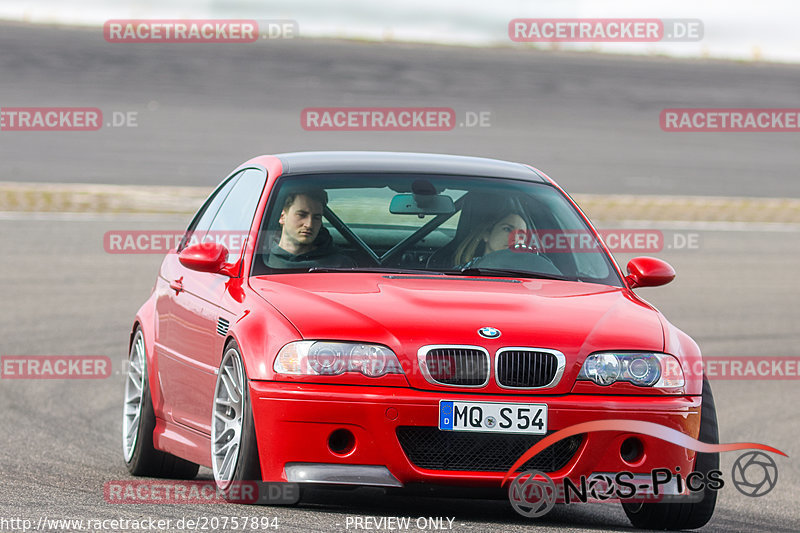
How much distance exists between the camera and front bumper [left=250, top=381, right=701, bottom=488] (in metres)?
5.20

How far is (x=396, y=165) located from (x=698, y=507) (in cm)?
218

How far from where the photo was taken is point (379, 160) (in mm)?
7004

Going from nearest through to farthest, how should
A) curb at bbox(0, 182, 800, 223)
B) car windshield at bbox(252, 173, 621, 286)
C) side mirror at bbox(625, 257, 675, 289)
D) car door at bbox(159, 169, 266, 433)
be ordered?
1. car door at bbox(159, 169, 266, 433)
2. car windshield at bbox(252, 173, 621, 286)
3. side mirror at bbox(625, 257, 675, 289)
4. curb at bbox(0, 182, 800, 223)

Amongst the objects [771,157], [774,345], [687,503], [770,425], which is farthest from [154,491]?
[771,157]

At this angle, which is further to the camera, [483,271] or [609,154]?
[609,154]

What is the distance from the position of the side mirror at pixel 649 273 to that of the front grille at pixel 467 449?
1.45 metres

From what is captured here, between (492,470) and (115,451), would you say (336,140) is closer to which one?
(115,451)

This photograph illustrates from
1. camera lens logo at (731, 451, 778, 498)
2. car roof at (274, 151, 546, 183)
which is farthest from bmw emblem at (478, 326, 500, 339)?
camera lens logo at (731, 451, 778, 498)

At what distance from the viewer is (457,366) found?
5289 mm

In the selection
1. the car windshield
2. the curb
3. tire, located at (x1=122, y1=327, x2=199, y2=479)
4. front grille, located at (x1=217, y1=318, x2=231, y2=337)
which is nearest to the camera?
front grille, located at (x1=217, y1=318, x2=231, y2=337)

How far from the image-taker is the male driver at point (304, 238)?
20.6ft

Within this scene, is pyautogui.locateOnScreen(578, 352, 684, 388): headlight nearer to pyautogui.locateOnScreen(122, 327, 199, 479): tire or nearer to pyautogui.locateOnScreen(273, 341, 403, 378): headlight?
pyautogui.locateOnScreen(273, 341, 403, 378): headlight

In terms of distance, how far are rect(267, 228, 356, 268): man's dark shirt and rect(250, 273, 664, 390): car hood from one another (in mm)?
153

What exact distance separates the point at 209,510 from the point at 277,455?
39 cm
